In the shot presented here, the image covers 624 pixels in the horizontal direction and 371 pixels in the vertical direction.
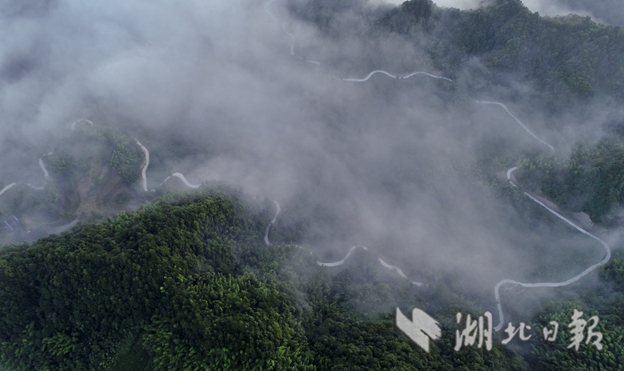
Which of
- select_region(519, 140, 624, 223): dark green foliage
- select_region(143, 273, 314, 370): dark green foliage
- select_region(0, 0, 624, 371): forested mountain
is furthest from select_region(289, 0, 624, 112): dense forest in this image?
select_region(143, 273, 314, 370): dark green foliage

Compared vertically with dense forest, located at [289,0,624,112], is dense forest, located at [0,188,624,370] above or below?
below

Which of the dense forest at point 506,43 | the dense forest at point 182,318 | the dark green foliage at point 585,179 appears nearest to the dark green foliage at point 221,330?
the dense forest at point 182,318

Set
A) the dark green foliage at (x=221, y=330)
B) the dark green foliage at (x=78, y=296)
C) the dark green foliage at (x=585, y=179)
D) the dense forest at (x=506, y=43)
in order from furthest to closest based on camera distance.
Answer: the dense forest at (x=506, y=43) → the dark green foliage at (x=585, y=179) → the dark green foliage at (x=78, y=296) → the dark green foliage at (x=221, y=330)

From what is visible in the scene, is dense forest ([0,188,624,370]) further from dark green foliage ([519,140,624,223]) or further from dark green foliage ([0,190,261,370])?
dark green foliage ([519,140,624,223])

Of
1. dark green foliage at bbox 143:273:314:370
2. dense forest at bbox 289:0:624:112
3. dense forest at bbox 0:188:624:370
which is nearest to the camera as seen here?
dark green foliage at bbox 143:273:314:370

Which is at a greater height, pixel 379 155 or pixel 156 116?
pixel 379 155

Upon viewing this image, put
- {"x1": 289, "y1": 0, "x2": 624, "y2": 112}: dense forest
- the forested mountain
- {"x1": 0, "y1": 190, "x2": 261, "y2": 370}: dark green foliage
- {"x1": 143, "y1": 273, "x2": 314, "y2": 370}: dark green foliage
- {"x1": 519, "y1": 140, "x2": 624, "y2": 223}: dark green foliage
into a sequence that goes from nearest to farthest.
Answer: {"x1": 143, "y1": 273, "x2": 314, "y2": 370}: dark green foliage
{"x1": 0, "y1": 190, "x2": 261, "y2": 370}: dark green foliage
the forested mountain
{"x1": 519, "y1": 140, "x2": 624, "y2": 223}: dark green foliage
{"x1": 289, "y1": 0, "x2": 624, "y2": 112}: dense forest

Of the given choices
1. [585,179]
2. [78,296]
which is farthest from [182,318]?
[585,179]

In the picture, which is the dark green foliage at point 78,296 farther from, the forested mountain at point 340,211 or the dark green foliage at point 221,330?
the dark green foliage at point 221,330

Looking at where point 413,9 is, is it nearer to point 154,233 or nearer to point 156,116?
point 156,116

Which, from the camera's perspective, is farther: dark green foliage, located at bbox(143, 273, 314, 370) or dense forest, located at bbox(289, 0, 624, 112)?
dense forest, located at bbox(289, 0, 624, 112)

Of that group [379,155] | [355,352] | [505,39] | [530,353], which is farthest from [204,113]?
[530,353]
